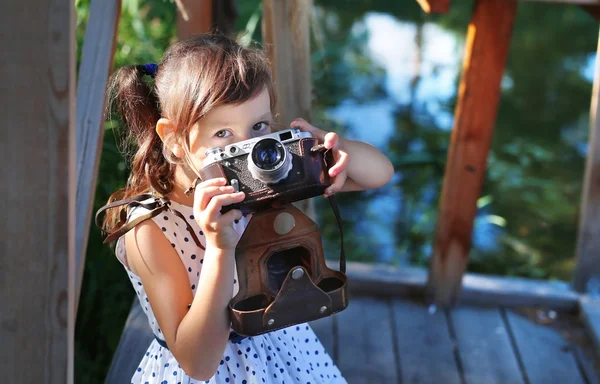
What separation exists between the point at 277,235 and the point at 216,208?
0.59 ft

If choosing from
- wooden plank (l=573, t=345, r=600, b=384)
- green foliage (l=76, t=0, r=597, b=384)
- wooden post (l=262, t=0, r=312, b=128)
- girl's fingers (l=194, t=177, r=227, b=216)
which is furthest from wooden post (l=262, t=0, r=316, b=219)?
wooden plank (l=573, t=345, r=600, b=384)

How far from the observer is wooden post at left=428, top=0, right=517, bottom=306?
2.20m

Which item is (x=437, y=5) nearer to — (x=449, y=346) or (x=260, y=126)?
(x=260, y=126)

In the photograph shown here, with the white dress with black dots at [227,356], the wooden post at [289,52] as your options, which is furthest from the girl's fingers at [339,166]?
the wooden post at [289,52]

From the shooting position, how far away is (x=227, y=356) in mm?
1539

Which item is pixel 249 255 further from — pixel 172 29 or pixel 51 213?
pixel 172 29

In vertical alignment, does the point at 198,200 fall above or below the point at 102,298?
above

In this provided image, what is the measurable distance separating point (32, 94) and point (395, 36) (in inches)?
210

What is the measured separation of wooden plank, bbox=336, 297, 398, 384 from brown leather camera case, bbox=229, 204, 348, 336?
858 mm

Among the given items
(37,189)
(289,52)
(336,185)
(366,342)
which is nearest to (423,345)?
(366,342)

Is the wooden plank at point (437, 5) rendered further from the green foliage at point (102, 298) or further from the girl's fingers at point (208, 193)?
the girl's fingers at point (208, 193)

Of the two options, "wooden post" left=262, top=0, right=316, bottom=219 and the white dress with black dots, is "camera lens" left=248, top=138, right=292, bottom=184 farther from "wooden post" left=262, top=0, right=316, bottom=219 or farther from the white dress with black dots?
"wooden post" left=262, top=0, right=316, bottom=219

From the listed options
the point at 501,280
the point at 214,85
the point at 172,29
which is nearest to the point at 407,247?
the point at 501,280

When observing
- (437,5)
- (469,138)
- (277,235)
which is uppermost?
(437,5)
